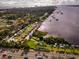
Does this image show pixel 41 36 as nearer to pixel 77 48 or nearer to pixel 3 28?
pixel 77 48

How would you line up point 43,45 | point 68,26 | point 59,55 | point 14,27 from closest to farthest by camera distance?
point 59,55 → point 43,45 → point 68,26 → point 14,27

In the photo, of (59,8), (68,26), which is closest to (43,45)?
(68,26)

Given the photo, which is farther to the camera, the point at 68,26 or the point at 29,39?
the point at 68,26

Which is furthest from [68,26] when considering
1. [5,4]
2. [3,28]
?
[5,4]

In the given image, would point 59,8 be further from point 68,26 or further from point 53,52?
point 53,52

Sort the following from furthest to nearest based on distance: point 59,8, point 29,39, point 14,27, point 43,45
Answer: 1. point 59,8
2. point 14,27
3. point 29,39
4. point 43,45

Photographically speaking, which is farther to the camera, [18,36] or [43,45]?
[18,36]

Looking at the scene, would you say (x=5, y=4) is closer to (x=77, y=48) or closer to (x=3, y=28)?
(x=3, y=28)

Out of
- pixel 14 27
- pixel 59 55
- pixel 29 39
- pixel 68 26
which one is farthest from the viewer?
pixel 14 27

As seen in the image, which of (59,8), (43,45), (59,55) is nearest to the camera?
(59,55)
